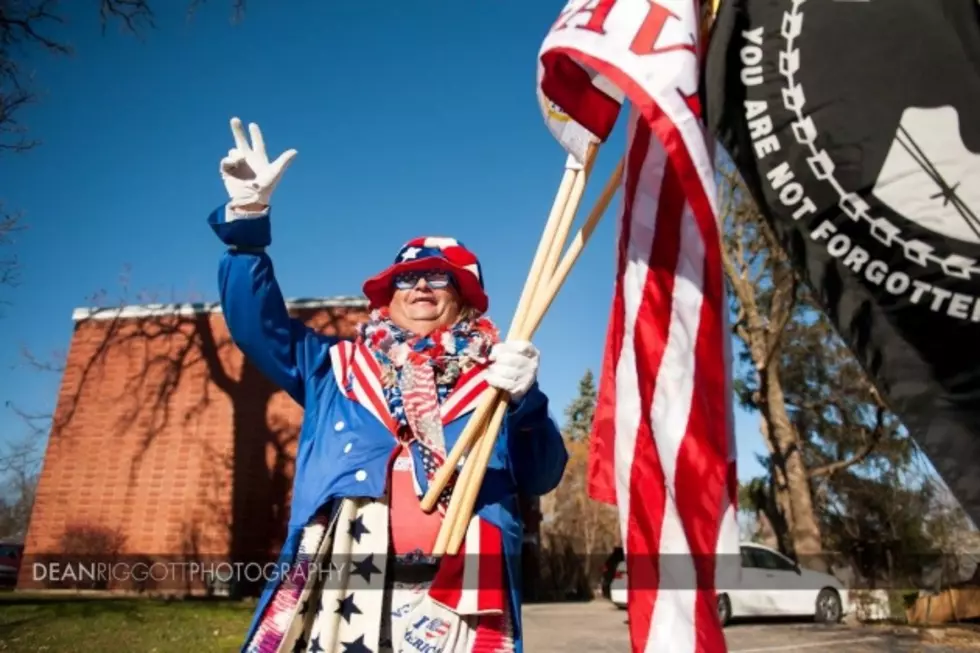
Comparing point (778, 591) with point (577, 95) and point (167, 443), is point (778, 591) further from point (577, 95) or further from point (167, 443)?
point (577, 95)

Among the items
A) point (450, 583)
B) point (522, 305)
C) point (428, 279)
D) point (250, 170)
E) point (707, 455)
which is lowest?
point (450, 583)

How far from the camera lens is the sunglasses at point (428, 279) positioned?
2836 millimetres

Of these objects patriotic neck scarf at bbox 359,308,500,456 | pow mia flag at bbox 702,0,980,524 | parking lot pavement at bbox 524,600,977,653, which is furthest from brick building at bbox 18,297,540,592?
pow mia flag at bbox 702,0,980,524

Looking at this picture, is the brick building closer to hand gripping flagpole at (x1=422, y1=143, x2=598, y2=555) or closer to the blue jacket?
the blue jacket

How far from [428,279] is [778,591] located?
1214 centimetres

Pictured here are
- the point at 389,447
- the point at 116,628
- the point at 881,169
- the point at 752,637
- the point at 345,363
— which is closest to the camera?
the point at 881,169

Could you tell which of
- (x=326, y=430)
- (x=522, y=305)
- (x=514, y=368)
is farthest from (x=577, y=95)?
(x=326, y=430)

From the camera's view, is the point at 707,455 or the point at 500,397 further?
the point at 500,397

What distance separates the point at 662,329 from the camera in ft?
6.88

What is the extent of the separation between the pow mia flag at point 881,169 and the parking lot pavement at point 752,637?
7.08 meters

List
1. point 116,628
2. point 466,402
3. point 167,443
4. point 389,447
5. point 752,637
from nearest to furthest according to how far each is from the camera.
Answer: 1. point 389,447
2. point 466,402
3. point 116,628
4. point 752,637
5. point 167,443

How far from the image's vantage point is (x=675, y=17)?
80.5 inches

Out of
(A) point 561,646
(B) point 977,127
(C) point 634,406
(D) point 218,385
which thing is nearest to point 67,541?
(D) point 218,385

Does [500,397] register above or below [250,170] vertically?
below
